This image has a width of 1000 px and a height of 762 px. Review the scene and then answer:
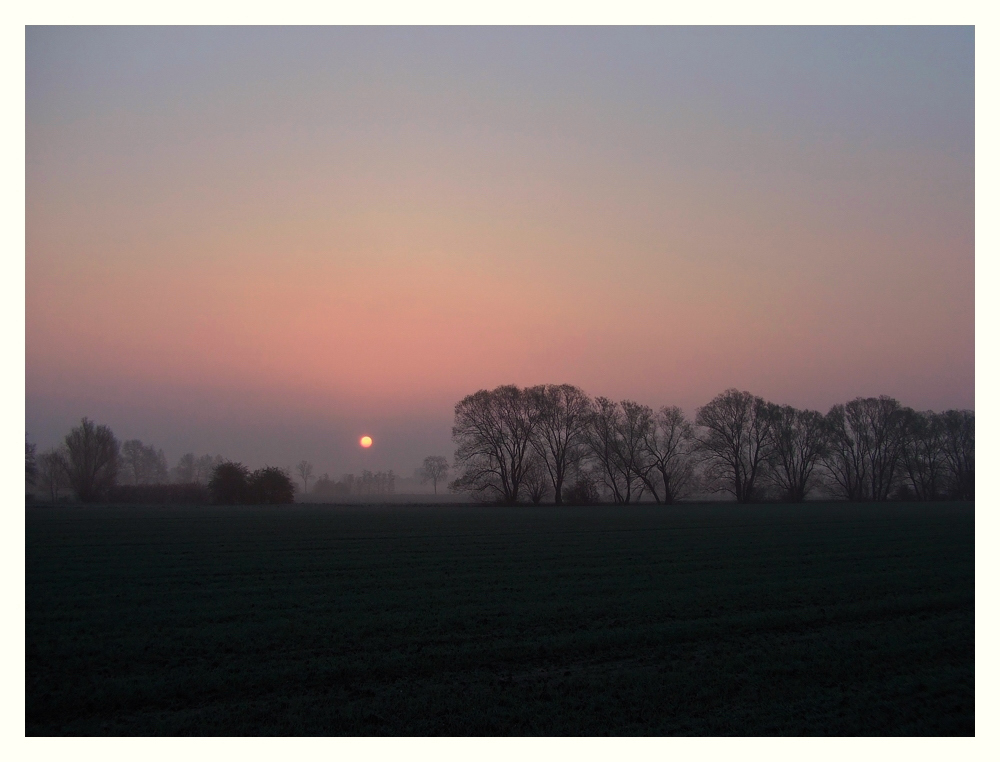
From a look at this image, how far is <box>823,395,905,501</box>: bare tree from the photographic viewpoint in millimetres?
97938

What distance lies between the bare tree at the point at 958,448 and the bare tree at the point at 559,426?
5880 cm

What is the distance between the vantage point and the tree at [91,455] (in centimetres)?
8694

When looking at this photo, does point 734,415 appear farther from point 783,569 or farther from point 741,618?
point 741,618

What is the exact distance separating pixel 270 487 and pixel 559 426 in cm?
3918

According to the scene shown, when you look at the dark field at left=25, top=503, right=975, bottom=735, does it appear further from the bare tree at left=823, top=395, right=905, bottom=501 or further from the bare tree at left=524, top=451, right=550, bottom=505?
the bare tree at left=823, top=395, right=905, bottom=501

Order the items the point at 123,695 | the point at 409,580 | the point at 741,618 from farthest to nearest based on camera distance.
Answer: the point at 409,580, the point at 741,618, the point at 123,695

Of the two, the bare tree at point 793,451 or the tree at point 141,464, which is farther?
the tree at point 141,464

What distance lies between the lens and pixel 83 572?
19.9 metres

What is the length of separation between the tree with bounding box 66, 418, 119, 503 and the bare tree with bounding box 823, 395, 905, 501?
4192 inches

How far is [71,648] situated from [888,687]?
14.4 meters

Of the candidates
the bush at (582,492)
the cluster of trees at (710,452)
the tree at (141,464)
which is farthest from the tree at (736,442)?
the tree at (141,464)

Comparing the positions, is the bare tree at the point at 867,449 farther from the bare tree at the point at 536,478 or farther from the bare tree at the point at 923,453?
the bare tree at the point at 536,478

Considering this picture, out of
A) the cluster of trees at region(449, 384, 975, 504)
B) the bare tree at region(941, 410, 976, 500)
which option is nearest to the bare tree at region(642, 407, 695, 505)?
the cluster of trees at region(449, 384, 975, 504)

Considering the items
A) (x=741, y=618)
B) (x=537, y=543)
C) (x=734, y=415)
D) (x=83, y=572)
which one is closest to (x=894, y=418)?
(x=734, y=415)
